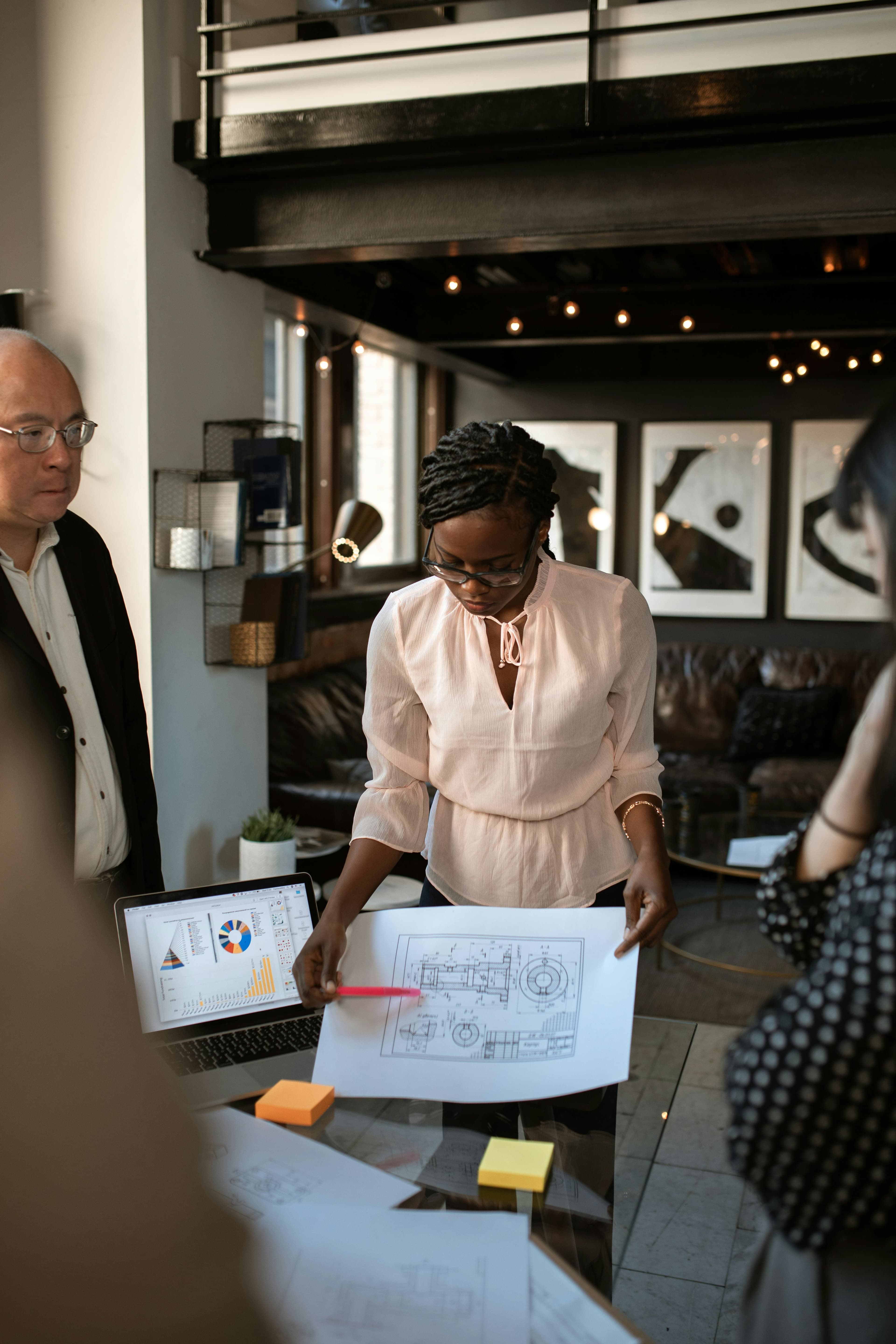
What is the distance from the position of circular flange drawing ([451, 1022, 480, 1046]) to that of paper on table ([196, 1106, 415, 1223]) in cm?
21

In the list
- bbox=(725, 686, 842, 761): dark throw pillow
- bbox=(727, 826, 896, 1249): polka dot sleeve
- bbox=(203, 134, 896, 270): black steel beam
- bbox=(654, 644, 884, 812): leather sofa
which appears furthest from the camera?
bbox=(725, 686, 842, 761): dark throw pillow

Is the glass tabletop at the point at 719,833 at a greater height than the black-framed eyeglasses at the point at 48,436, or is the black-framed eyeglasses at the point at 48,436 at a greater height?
the black-framed eyeglasses at the point at 48,436

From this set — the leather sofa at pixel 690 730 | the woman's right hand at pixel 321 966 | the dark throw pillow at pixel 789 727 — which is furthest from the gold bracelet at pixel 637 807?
the dark throw pillow at pixel 789 727

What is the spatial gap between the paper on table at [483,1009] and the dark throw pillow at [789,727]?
5.21m

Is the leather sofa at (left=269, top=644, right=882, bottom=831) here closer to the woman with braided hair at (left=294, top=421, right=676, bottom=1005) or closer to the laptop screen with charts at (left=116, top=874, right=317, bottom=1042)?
the woman with braided hair at (left=294, top=421, right=676, bottom=1005)

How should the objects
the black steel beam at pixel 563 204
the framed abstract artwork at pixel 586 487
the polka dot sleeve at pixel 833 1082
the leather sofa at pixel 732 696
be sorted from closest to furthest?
1. the polka dot sleeve at pixel 833 1082
2. the black steel beam at pixel 563 204
3. the leather sofa at pixel 732 696
4. the framed abstract artwork at pixel 586 487

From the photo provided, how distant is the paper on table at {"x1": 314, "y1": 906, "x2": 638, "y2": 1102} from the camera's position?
4.53 ft

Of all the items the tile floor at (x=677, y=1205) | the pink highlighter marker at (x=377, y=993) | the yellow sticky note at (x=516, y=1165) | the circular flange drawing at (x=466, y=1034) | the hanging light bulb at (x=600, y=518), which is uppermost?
the hanging light bulb at (x=600, y=518)

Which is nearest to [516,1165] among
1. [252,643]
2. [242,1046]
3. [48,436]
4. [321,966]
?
[321,966]

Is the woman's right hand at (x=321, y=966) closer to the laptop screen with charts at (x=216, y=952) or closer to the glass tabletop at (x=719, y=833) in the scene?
the laptop screen with charts at (x=216, y=952)

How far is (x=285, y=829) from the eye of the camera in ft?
12.3

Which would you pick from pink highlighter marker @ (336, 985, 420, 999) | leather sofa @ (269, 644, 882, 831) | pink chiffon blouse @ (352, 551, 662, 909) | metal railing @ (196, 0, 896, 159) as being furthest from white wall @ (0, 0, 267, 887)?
pink highlighter marker @ (336, 985, 420, 999)

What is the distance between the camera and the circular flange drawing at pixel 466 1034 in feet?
4.67

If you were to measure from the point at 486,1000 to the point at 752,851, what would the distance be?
3497 mm
